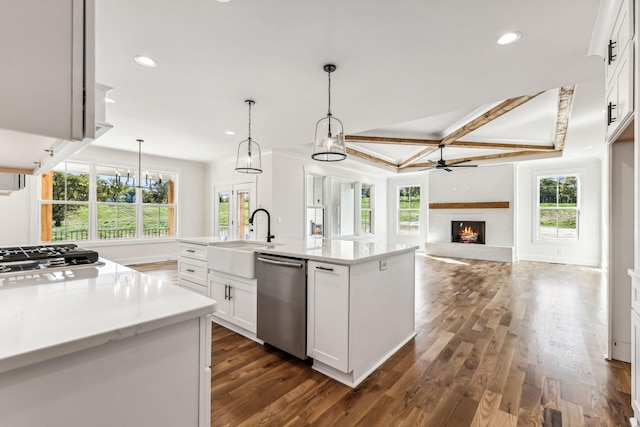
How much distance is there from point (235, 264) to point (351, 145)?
4538 millimetres

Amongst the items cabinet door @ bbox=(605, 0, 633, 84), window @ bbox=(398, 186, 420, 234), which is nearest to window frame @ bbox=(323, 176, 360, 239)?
window @ bbox=(398, 186, 420, 234)

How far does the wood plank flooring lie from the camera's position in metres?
Answer: 1.72

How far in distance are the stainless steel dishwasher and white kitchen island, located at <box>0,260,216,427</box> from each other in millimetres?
1197

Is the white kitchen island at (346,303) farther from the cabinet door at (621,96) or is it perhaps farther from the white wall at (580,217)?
the white wall at (580,217)

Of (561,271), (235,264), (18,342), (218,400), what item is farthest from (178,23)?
(561,271)

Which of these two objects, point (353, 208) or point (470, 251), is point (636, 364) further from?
point (353, 208)

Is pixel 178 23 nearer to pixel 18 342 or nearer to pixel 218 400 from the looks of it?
pixel 18 342

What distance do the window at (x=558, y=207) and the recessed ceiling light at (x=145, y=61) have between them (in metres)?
8.70

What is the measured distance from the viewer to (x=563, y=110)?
3.94 m

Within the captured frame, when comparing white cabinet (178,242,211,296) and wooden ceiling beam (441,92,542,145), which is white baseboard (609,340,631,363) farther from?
white cabinet (178,242,211,296)

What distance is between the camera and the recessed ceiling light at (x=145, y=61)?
2.50 meters

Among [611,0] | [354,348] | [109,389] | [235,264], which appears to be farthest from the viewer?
[235,264]

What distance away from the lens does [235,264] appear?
2.73 meters

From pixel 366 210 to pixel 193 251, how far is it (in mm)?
6258
